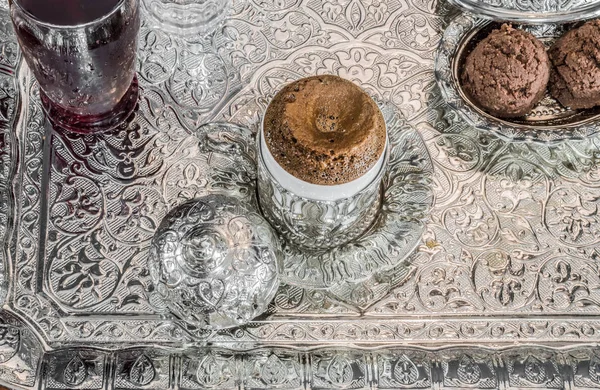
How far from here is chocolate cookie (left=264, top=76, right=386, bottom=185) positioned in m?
0.84

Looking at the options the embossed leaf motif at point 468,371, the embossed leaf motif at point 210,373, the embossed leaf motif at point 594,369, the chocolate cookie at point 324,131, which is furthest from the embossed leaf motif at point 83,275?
the embossed leaf motif at point 594,369

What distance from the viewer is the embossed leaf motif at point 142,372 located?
932mm

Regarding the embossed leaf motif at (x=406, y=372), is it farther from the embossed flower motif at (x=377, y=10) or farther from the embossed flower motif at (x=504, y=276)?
the embossed flower motif at (x=377, y=10)

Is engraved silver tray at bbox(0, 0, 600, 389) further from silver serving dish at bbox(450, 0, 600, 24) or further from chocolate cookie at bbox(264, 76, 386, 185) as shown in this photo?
chocolate cookie at bbox(264, 76, 386, 185)

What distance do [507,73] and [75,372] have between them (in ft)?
2.19

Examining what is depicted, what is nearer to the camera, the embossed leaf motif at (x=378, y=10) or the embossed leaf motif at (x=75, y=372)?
the embossed leaf motif at (x=75, y=372)

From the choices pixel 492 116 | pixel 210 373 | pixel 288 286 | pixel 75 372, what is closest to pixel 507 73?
pixel 492 116

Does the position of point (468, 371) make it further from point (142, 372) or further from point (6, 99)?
point (6, 99)

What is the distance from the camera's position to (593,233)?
104 cm

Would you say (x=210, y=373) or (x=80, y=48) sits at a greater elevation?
(x=80, y=48)

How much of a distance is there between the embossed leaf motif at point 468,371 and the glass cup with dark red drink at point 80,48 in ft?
1.87

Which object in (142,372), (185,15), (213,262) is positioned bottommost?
(142,372)

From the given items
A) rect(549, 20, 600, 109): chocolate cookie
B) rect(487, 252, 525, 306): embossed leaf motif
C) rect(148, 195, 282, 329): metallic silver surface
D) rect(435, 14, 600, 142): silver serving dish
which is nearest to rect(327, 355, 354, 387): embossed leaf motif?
rect(148, 195, 282, 329): metallic silver surface

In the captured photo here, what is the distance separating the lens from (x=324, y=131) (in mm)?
861
